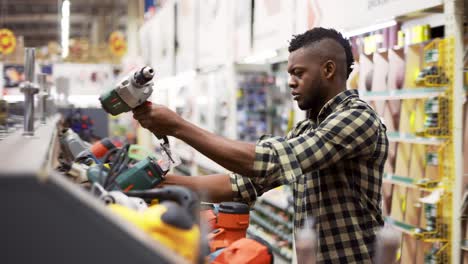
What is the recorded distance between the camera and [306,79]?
2.42 m

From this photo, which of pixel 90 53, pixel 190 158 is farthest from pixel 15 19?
pixel 190 158

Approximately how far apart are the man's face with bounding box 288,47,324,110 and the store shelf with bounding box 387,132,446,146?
4.04ft

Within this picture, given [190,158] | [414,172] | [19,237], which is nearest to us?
[19,237]

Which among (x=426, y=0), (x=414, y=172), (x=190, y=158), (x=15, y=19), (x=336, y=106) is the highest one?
(x=15, y=19)

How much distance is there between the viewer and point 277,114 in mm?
6910

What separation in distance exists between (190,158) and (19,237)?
26.3 feet

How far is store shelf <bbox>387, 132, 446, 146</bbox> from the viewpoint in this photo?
3449 millimetres

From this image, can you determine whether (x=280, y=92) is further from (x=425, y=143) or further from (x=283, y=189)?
(x=425, y=143)

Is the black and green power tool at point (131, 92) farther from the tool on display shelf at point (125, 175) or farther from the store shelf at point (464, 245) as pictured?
the store shelf at point (464, 245)

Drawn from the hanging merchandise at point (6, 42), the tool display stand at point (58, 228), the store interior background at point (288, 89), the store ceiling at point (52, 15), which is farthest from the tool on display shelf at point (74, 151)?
the store ceiling at point (52, 15)

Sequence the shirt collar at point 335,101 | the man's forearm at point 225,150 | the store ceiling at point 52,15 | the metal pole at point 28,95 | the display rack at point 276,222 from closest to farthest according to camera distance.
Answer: the man's forearm at point 225,150 < the metal pole at point 28,95 < the shirt collar at point 335,101 < the display rack at point 276,222 < the store ceiling at point 52,15

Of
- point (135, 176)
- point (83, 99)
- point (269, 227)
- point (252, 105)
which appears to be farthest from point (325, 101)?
point (83, 99)

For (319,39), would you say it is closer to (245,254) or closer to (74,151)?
(245,254)

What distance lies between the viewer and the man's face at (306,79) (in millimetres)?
2420
